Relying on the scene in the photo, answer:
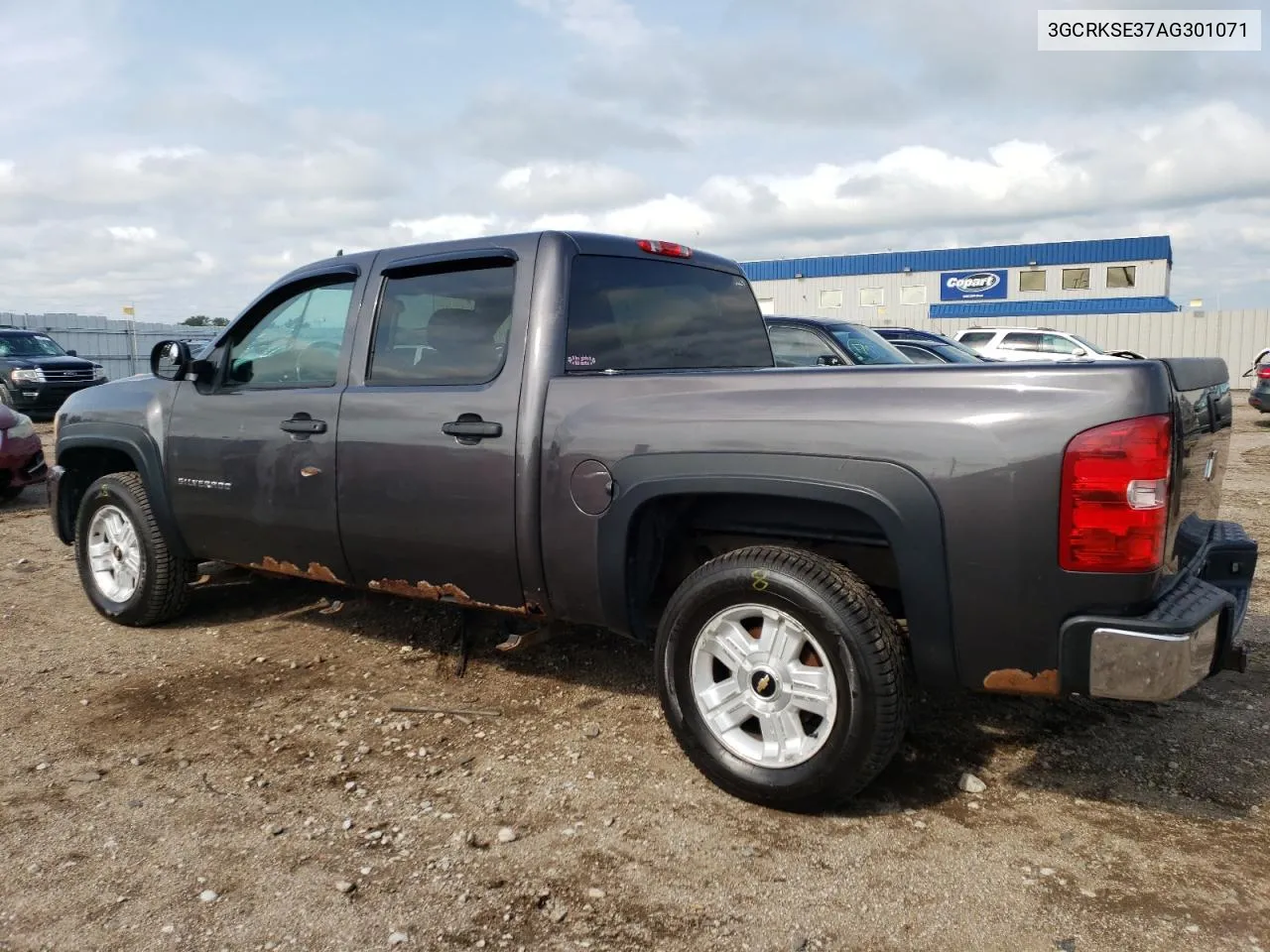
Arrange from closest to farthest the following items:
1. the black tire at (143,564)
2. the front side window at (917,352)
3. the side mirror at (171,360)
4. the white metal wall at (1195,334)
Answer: the side mirror at (171,360) < the black tire at (143,564) < the front side window at (917,352) < the white metal wall at (1195,334)

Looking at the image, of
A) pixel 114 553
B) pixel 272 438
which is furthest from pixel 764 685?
pixel 114 553

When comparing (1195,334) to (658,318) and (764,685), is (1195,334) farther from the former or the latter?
(764,685)

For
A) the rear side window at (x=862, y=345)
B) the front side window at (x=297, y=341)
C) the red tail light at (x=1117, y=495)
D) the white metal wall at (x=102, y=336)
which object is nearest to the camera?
the red tail light at (x=1117, y=495)

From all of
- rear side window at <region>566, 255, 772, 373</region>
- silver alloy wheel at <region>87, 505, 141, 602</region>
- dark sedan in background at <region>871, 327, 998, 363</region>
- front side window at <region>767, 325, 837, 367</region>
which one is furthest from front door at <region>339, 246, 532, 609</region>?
dark sedan in background at <region>871, 327, 998, 363</region>

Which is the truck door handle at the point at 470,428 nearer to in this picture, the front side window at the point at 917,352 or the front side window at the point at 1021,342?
the front side window at the point at 917,352

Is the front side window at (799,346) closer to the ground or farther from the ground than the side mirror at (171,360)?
farther from the ground

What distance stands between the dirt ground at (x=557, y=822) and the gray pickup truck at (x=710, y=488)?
38cm

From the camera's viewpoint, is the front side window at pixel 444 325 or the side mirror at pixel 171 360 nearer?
the front side window at pixel 444 325

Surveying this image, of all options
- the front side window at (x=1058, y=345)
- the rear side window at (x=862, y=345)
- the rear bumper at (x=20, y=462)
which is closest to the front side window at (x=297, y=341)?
the rear side window at (x=862, y=345)

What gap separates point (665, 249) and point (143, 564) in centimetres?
311

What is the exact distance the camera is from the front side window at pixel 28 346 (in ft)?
58.6

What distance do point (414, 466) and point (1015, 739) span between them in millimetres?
2489

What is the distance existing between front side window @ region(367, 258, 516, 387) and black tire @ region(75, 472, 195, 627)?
1737 mm

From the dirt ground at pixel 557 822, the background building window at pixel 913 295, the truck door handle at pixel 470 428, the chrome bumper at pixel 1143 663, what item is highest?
the background building window at pixel 913 295
